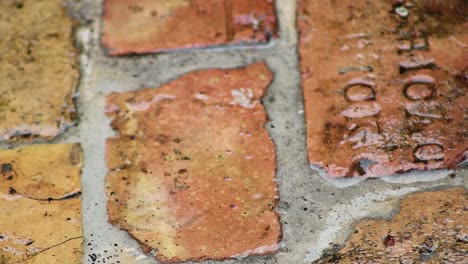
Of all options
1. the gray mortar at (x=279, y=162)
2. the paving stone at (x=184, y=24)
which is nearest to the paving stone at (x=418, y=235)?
the gray mortar at (x=279, y=162)

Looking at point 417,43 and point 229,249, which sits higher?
point 417,43

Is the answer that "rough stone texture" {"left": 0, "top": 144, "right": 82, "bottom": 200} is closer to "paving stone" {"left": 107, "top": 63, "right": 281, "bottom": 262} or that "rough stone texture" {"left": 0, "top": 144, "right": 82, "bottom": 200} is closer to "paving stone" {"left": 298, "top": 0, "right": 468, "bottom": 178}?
"paving stone" {"left": 107, "top": 63, "right": 281, "bottom": 262}

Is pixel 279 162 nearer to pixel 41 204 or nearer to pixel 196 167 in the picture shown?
pixel 196 167

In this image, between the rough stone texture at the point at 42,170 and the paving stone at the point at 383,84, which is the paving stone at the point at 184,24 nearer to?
the paving stone at the point at 383,84

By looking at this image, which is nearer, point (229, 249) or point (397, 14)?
point (229, 249)

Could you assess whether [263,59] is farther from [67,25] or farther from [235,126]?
[67,25]

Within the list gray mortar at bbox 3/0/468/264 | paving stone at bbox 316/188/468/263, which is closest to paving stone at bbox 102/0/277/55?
gray mortar at bbox 3/0/468/264

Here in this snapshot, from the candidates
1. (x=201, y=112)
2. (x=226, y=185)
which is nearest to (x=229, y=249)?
(x=226, y=185)
